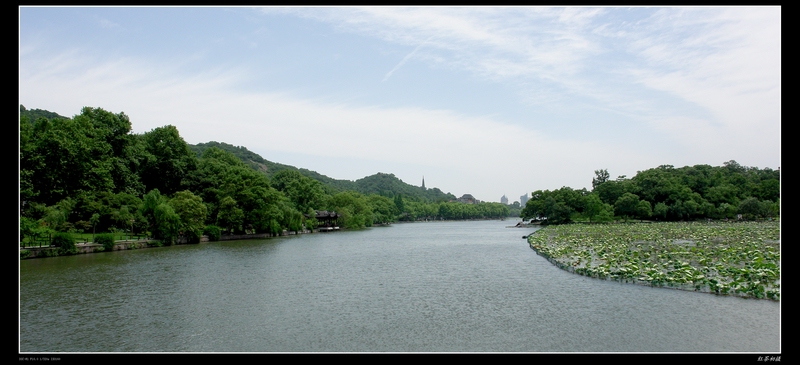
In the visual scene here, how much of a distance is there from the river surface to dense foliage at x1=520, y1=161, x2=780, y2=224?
2239 inches

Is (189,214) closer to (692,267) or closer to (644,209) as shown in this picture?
(692,267)

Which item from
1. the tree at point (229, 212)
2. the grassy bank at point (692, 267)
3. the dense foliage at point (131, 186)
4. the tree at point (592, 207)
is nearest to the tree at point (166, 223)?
the dense foliage at point (131, 186)

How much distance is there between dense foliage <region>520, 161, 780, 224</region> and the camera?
64.1 m

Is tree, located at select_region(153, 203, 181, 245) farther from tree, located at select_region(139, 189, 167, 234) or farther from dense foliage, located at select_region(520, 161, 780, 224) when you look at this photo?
dense foliage, located at select_region(520, 161, 780, 224)

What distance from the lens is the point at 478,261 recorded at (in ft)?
88.2

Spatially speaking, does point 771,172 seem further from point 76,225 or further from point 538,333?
point 76,225

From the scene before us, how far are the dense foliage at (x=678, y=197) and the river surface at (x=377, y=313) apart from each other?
56.9m

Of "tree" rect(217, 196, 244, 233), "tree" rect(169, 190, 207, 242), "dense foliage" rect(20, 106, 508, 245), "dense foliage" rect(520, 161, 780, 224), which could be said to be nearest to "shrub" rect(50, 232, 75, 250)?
"dense foliage" rect(20, 106, 508, 245)

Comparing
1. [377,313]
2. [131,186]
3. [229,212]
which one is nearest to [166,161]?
[131,186]

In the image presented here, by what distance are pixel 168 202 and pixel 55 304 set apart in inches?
1168

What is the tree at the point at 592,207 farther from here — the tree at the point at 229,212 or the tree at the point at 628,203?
the tree at the point at 229,212

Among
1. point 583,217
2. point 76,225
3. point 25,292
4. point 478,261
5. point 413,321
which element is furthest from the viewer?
point 583,217

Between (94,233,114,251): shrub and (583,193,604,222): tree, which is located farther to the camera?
(583,193,604,222): tree
